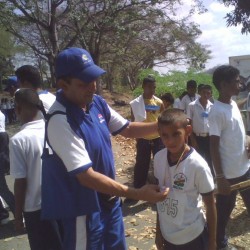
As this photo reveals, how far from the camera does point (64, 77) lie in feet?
6.79

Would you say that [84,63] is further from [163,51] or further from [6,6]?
[163,51]

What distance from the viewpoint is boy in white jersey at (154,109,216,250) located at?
7.68 ft

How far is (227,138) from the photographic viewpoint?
10.8 feet

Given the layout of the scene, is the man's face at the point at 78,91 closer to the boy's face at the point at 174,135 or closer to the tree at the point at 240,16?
the boy's face at the point at 174,135

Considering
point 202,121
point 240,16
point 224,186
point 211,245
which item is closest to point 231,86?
point 224,186

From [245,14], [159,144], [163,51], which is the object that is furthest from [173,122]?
[163,51]

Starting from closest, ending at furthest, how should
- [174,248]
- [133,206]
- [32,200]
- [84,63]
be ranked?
[84,63], [174,248], [32,200], [133,206]

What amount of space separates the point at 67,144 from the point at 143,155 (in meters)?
3.64

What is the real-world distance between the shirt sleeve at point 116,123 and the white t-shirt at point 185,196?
1.40 ft

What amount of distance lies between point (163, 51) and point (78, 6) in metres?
12.2

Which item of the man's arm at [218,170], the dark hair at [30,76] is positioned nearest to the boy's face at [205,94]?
the man's arm at [218,170]

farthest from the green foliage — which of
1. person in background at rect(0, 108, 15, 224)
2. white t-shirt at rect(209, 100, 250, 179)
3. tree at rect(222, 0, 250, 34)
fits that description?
white t-shirt at rect(209, 100, 250, 179)

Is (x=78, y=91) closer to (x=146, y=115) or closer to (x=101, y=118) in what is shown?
(x=101, y=118)

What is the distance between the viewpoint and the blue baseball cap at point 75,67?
6.67 feet
